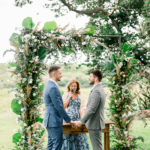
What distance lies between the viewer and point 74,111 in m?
4.23

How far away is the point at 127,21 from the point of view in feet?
37.8

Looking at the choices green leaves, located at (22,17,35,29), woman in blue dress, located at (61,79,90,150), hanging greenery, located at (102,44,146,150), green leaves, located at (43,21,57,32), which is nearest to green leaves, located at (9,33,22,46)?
green leaves, located at (22,17,35,29)

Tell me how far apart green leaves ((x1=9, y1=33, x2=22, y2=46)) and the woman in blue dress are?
1.37m

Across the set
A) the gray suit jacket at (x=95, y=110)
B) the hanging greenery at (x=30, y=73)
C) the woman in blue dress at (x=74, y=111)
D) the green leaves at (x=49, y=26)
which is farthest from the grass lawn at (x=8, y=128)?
the green leaves at (x=49, y=26)

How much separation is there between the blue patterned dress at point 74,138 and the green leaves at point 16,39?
5.40 feet

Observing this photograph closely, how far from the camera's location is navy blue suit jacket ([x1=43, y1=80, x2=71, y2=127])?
3428mm

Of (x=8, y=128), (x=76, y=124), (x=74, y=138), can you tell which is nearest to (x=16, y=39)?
(x=76, y=124)

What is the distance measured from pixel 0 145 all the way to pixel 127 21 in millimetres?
9259

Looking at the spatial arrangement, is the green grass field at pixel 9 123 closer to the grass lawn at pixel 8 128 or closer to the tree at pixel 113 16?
the grass lawn at pixel 8 128

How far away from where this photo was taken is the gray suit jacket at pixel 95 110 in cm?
348

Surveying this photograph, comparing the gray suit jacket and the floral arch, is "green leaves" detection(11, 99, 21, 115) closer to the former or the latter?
the floral arch

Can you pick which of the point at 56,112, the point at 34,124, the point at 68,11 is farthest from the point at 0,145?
the point at 68,11

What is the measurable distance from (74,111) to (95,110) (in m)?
0.83

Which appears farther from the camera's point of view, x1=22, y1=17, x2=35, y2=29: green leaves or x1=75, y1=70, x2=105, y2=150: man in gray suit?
x1=22, y1=17, x2=35, y2=29: green leaves
